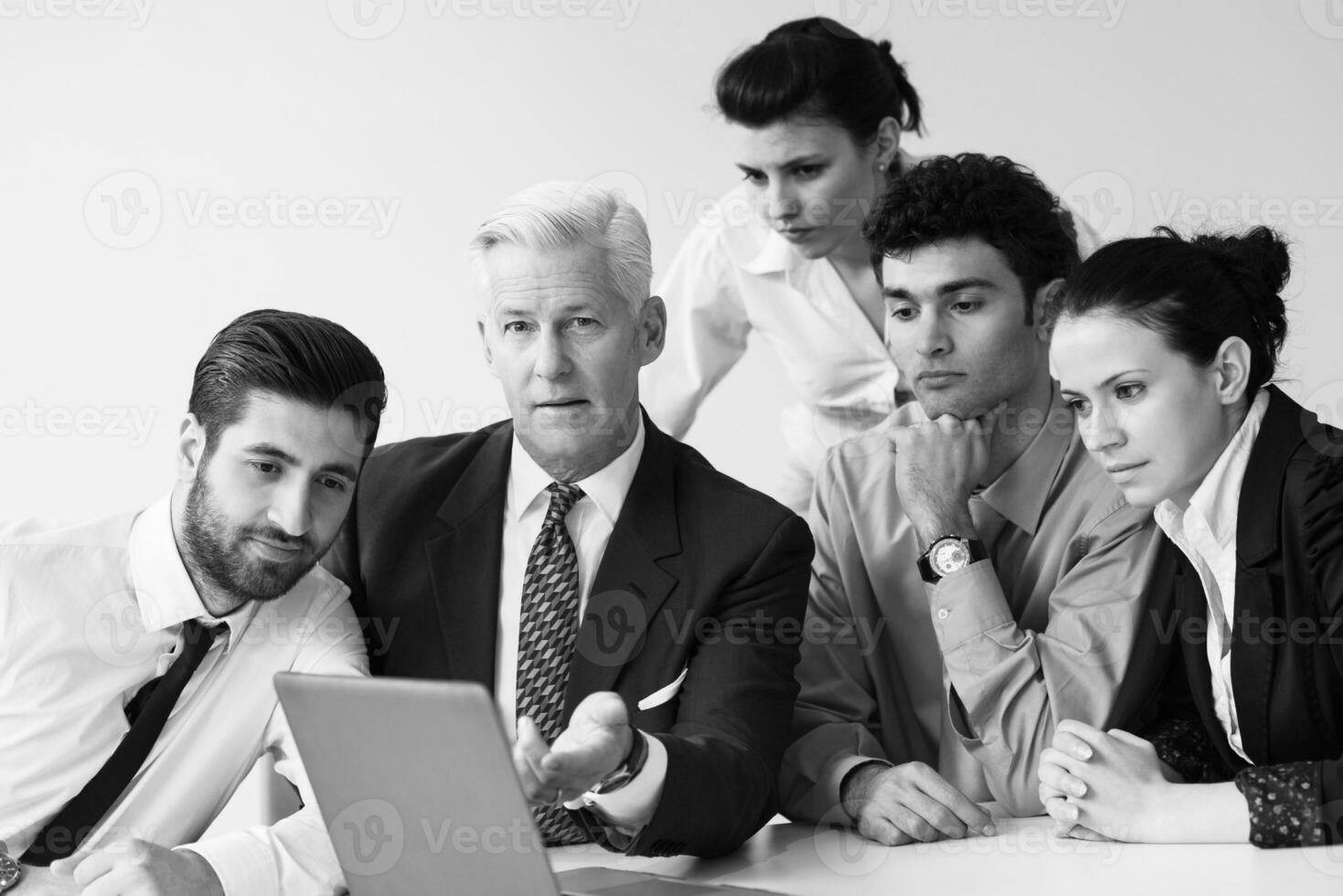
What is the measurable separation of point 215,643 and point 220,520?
0.16 m

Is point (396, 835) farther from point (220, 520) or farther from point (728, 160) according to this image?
point (728, 160)

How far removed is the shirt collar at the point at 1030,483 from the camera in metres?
2.17

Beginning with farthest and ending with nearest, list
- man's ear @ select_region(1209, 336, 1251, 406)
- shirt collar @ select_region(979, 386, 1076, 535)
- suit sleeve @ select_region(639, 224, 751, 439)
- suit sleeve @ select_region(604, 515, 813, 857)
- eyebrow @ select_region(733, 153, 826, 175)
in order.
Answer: suit sleeve @ select_region(639, 224, 751, 439)
eyebrow @ select_region(733, 153, 826, 175)
shirt collar @ select_region(979, 386, 1076, 535)
man's ear @ select_region(1209, 336, 1251, 406)
suit sleeve @ select_region(604, 515, 813, 857)

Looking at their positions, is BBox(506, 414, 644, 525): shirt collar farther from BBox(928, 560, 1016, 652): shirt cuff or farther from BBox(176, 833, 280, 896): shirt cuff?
BBox(176, 833, 280, 896): shirt cuff

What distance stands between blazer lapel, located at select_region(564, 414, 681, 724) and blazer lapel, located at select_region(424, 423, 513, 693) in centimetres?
12

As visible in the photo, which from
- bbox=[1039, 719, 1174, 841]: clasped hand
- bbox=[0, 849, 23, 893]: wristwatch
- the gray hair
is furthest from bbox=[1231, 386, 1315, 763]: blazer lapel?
bbox=[0, 849, 23, 893]: wristwatch

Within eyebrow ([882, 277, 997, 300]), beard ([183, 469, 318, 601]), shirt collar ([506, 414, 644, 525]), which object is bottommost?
beard ([183, 469, 318, 601])

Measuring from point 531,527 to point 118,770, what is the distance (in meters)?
0.58

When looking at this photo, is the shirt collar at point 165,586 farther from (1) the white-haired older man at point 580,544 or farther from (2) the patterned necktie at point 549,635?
(2) the patterned necktie at point 549,635

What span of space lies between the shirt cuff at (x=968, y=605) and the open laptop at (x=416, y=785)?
0.89 metres

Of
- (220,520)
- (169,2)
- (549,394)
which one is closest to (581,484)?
(549,394)

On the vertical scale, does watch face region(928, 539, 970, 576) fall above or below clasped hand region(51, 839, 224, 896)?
above

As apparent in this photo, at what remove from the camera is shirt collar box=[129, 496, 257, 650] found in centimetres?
181

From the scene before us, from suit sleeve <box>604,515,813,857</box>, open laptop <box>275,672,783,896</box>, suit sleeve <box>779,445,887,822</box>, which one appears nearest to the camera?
open laptop <box>275,672,783,896</box>
